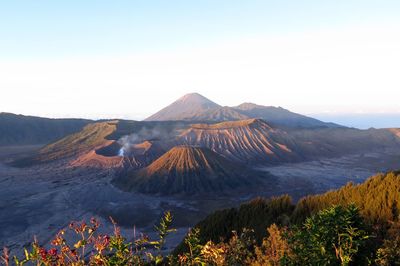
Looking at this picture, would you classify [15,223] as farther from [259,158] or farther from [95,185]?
[259,158]

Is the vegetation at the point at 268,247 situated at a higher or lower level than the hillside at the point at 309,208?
higher

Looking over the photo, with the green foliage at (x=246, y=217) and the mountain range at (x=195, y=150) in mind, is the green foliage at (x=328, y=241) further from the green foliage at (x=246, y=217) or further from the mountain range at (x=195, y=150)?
the mountain range at (x=195, y=150)

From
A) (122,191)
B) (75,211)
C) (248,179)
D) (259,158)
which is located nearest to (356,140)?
(259,158)

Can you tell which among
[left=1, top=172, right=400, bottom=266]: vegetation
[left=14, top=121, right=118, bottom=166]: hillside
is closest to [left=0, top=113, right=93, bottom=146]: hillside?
[left=14, top=121, right=118, bottom=166]: hillside

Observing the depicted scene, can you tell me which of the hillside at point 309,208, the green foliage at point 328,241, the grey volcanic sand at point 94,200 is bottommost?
the grey volcanic sand at point 94,200

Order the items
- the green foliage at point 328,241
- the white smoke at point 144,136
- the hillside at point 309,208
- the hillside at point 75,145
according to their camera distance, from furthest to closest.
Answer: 1. the hillside at point 75,145
2. the white smoke at point 144,136
3. the hillside at point 309,208
4. the green foliage at point 328,241

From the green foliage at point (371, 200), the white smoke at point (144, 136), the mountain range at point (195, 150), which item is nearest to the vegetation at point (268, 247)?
the green foliage at point (371, 200)

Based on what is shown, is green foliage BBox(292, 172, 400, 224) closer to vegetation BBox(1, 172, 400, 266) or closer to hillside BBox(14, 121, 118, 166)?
vegetation BBox(1, 172, 400, 266)
